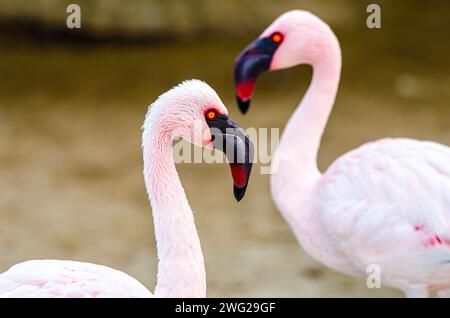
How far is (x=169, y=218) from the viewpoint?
132 inches

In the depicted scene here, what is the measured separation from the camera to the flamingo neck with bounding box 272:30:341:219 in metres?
4.59

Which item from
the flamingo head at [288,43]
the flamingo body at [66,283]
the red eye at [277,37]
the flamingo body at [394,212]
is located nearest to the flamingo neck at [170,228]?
the flamingo body at [66,283]

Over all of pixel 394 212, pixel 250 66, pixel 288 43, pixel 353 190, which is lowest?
pixel 394 212

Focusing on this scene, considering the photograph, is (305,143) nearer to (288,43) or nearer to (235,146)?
(288,43)

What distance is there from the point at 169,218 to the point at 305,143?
1.55 metres

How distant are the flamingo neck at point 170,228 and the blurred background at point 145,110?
2.06 metres

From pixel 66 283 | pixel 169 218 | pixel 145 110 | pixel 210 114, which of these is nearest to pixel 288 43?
pixel 210 114

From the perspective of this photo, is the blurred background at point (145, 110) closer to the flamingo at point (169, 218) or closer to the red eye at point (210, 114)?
the flamingo at point (169, 218)

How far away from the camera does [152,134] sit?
11.2 ft

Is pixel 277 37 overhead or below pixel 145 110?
overhead

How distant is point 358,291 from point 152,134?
97.9 inches

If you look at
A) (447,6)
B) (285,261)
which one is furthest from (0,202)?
(447,6)

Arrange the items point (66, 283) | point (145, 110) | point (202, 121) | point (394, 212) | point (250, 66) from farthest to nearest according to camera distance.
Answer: point (145, 110), point (250, 66), point (394, 212), point (202, 121), point (66, 283)
